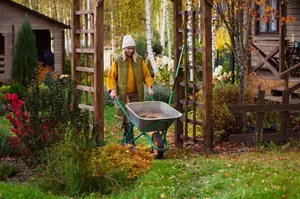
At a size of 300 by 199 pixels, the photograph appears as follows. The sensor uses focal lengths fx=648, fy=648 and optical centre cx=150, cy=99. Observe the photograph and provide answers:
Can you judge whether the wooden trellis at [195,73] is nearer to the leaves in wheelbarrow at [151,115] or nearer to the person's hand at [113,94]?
the leaves in wheelbarrow at [151,115]

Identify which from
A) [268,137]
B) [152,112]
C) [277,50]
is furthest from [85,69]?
[277,50]

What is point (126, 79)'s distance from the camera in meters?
10.7

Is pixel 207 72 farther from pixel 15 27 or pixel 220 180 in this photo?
pixel 15 27

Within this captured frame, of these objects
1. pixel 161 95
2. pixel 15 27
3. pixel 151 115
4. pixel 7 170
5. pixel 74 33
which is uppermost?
pixel 15 27

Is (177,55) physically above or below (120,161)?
above

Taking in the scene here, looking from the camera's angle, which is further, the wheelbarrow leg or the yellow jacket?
the yellow jacket

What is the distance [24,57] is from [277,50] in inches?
336

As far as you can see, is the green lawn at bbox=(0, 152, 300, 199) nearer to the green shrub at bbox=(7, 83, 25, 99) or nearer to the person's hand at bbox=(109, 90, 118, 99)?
the person's hand at bbox=(109, 90, 118, 99)

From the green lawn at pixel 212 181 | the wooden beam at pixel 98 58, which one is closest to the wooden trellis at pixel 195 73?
the green lawn at pixel 212 181

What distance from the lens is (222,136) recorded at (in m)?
12.5

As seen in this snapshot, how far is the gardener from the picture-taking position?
34.8 ft

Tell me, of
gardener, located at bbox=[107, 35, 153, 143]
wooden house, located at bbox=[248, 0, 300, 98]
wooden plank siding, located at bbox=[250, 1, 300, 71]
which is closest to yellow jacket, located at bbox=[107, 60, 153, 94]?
gardener, located at bbox=[107, 35, 153, 143]

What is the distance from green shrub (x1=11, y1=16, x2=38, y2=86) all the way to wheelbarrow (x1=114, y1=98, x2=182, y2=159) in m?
10.8

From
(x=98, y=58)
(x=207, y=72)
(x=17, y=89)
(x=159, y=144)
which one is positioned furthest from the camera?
(x=17, y=89)
